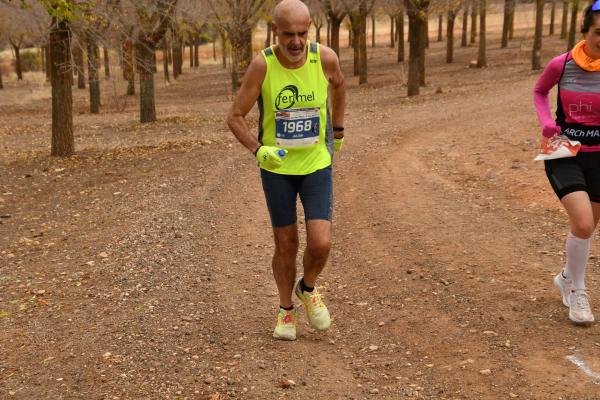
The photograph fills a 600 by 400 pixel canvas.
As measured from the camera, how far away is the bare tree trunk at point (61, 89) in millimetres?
12602

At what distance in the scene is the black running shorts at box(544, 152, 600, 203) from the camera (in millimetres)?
4437

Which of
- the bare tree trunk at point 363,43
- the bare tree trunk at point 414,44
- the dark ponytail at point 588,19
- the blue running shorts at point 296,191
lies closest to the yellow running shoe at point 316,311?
the blue running shorts at point 296,191

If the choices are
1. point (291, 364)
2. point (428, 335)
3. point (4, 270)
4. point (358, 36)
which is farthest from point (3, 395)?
point (358, 36)

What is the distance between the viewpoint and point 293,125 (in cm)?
411

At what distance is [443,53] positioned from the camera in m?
42.7

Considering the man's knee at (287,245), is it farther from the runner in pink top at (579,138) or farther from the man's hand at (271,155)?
the runner in pink top at (579,138)

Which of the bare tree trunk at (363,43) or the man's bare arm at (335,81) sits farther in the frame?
the bare tree trunk at (363,43)

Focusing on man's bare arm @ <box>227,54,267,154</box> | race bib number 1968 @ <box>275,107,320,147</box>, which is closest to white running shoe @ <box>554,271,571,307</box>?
race bib number 1968 @ <box>275,107,320,147</box>

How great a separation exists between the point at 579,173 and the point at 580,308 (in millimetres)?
873

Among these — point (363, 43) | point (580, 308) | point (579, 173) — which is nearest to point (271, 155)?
point (579, 173)

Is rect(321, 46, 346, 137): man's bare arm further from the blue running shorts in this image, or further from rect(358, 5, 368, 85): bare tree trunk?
rect(358, 5, 368, 85): bare tree trunk

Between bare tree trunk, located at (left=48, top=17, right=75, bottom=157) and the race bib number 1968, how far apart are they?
30.6 feet

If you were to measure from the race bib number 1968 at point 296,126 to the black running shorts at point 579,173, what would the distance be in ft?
5.38

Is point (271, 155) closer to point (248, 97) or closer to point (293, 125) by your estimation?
point (293, 125)
